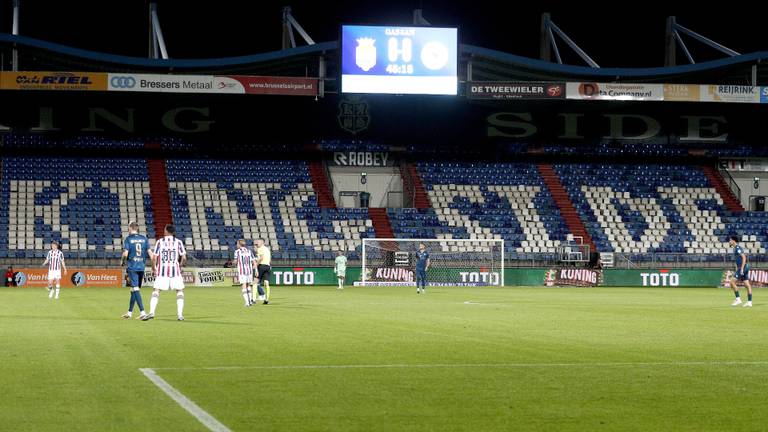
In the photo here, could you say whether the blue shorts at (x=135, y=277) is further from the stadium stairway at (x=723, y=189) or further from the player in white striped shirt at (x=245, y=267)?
the stadium stairway at (x=723, y=189)

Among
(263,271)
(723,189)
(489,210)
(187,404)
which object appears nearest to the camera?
(187,404)

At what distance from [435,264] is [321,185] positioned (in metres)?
10.3

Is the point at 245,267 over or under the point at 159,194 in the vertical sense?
under

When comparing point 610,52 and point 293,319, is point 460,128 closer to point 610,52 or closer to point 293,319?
point 610,52

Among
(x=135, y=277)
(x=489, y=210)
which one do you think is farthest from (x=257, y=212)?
(x=135, y=277)

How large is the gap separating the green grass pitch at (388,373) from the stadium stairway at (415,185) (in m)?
36.3

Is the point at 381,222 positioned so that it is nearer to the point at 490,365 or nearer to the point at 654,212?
the point at 654,212

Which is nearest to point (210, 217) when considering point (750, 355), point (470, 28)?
point (470, 28)

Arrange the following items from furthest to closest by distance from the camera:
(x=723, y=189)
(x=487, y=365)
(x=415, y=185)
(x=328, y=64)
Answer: (x=723, y=189), (x=415, y=185), (x=328, y=64), (x=487, y=365)

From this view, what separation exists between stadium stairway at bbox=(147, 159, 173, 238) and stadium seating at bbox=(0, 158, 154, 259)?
326mm

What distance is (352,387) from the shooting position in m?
11.4

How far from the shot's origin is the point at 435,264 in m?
53.8

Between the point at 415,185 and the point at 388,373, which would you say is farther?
the point at 415,185

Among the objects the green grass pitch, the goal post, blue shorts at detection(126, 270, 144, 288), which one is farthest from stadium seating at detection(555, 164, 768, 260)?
blue shorts at detection(126, 270, 144, 288)
